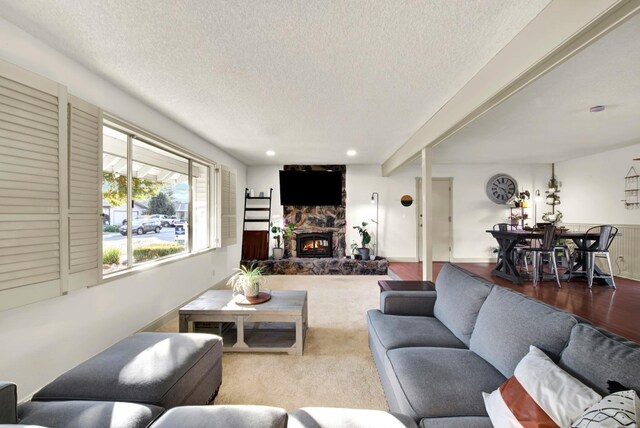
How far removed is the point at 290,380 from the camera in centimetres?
209

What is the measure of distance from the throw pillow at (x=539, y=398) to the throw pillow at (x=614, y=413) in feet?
0.20

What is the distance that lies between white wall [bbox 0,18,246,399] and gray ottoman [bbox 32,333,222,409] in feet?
2.22

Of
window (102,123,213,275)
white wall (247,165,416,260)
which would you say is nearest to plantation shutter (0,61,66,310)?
window (102,123,213,275)

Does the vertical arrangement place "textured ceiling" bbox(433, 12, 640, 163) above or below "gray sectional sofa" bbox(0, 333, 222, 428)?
above

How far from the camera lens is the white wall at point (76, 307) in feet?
5.69

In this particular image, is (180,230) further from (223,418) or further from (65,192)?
(223,418)

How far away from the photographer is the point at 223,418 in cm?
112

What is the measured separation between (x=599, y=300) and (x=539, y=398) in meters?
3.91

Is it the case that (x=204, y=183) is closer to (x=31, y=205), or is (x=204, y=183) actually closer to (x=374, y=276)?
(x=31, y=205)

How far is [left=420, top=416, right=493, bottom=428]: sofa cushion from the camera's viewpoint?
3.58 feet

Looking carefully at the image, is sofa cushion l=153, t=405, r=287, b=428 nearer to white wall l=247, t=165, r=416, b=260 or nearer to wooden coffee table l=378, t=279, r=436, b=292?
wooden coffee table l=378, t=279, r=436, b=292

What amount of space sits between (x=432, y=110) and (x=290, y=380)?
3.23 meters

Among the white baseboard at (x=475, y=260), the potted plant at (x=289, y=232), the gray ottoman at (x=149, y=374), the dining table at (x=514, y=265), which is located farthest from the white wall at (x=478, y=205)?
the gray ottoman at (x=149, y=374)

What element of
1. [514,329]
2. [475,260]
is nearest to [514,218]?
[475,260]
